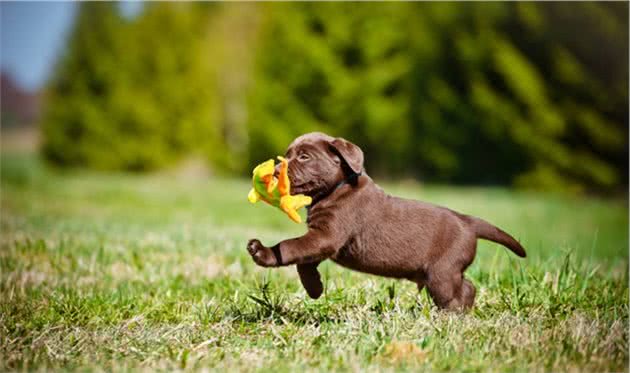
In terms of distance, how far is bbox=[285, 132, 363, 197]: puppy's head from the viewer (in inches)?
138

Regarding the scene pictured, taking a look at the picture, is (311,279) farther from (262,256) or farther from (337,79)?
(337,79)

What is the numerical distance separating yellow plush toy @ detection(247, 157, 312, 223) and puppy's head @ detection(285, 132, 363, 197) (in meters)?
0.08

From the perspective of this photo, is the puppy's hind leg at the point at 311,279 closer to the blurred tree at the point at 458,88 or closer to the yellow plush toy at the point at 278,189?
→ the yellow plush toy at the point at 278,189

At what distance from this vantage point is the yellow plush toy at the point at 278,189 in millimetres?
3391

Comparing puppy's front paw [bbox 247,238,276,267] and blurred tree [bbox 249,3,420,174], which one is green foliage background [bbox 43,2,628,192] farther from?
puppy's front paw [bbox 247,238,276,267]

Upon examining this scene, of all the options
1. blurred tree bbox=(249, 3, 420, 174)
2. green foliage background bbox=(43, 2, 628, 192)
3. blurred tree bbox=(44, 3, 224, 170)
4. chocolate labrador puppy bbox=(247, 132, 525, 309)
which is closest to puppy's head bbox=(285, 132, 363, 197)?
chocolate labrador puppy bbox=(247, 132, 525, 309)

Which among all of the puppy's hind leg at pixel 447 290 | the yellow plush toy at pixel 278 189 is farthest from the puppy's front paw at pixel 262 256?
the puppy's hind leg at pixel 447 290

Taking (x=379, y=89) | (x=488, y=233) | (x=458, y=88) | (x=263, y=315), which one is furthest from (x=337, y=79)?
(x=263, y=315)

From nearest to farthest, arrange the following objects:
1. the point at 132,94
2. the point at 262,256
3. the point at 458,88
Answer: the point at 262,256 → the point at 458,88 → the point at 132,94

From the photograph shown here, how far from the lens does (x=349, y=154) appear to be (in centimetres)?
349

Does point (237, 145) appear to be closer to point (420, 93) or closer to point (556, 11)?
point (420, 93)

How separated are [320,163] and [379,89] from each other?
17559 millimetres

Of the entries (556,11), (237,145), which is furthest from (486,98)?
(237,145)

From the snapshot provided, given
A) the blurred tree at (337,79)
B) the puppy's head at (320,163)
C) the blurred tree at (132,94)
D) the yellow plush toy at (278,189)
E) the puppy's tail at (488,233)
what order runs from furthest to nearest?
the blurred tree at (132,94) < the blurred tree at (337,79) < the puppy's tail at (488,233) < the puppy's head at (320,163) < the yellow plush toy at (278,189)
